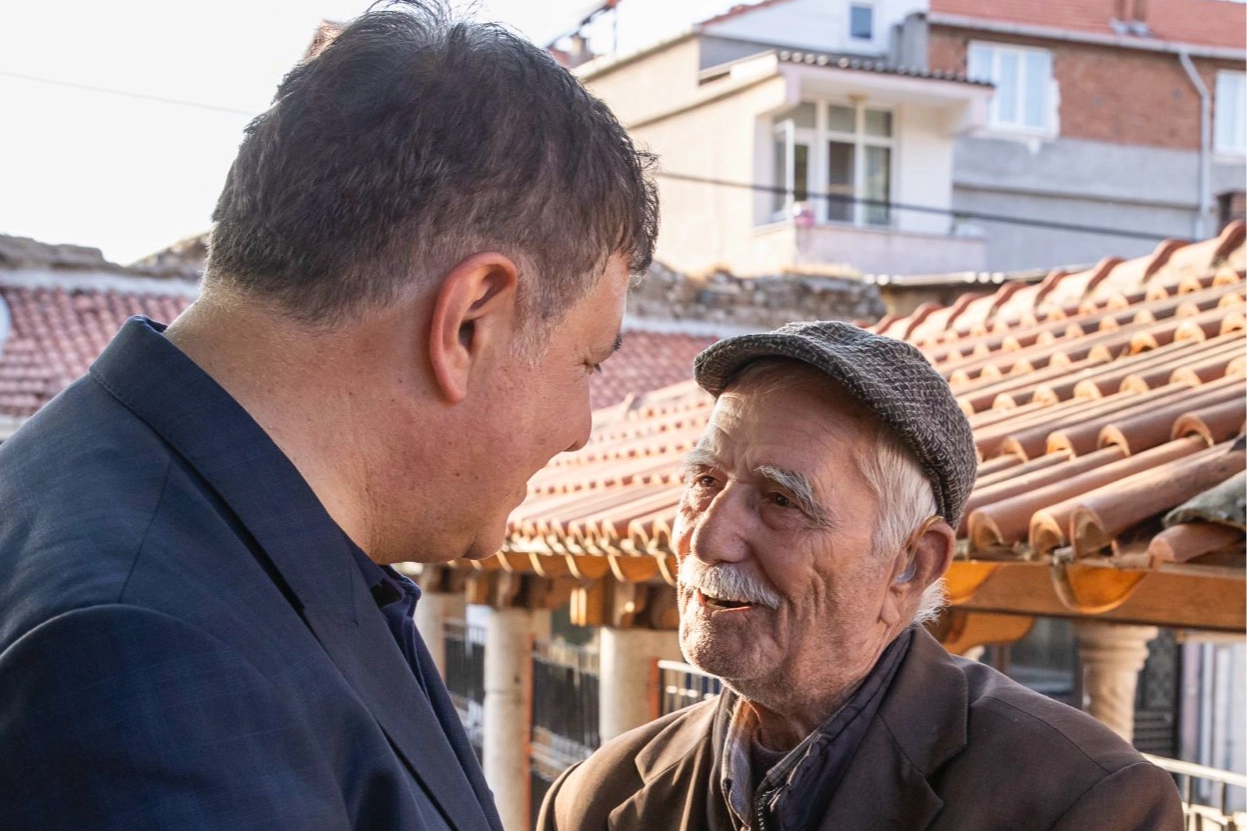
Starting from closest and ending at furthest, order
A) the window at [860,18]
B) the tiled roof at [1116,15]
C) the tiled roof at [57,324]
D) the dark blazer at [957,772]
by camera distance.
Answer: the dark blazer at [957,772]
the tiled roof at [57,324]
the window at [860,18]
the tiled roof at [1116,15]

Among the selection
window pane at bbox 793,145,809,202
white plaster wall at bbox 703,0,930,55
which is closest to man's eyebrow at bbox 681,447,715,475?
window pane at bbox 793,145,809,202

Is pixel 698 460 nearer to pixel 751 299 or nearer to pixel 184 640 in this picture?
pixel 184 640

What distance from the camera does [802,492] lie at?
75.9 inches

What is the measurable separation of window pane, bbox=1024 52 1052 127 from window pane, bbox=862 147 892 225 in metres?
4.75

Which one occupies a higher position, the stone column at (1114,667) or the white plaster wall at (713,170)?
the white plaster wall at (713,170)

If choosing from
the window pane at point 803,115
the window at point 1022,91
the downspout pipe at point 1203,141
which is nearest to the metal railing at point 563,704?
the window pane at point 803,115

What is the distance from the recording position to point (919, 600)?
2029 millimetres

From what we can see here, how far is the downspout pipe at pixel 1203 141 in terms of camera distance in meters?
24.8

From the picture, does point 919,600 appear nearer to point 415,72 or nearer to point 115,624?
point 415,72

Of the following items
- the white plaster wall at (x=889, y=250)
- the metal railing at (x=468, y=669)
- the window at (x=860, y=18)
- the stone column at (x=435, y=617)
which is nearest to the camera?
the stone column at (x=435, y=617)

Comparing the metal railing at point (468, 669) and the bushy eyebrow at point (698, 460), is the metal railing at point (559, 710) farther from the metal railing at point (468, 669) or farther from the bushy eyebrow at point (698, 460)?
the bushy eyebrow at point (698, 460)

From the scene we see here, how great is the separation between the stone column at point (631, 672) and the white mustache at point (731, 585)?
3043 mm

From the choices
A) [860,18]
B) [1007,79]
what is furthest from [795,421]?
[1007,79]

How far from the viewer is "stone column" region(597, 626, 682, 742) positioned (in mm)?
5035
